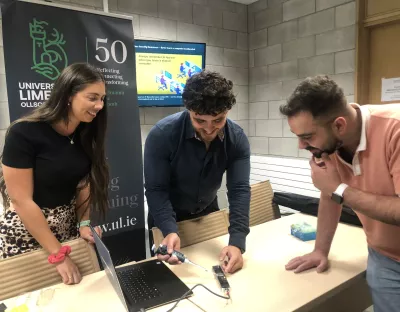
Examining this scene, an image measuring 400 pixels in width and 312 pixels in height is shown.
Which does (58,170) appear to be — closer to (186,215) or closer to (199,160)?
(199,160)

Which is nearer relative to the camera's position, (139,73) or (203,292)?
(203,292)

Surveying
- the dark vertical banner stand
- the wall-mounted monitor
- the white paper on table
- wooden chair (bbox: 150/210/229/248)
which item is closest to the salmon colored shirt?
wooden chair (bbox: 150/210/229/248)

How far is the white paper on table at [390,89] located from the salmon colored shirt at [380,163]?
2158mm

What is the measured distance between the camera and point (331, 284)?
50.1 inches

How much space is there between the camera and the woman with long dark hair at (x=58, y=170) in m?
1.36

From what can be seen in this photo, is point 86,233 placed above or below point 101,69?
below

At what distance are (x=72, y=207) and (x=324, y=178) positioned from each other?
1.17 meters

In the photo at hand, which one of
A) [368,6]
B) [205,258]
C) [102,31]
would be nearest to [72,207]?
[205,258]

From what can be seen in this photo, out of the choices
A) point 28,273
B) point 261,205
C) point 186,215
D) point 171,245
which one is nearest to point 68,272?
point 28,273

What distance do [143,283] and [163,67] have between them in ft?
8.18

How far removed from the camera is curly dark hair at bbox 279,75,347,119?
1135mm

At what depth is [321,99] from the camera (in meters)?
1.13

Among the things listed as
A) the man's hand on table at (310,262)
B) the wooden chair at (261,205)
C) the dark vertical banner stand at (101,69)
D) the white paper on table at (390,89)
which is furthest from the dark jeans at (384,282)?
the white paper on table at (390,89)

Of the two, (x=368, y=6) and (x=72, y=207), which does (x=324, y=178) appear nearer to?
(x=72, y=207)
